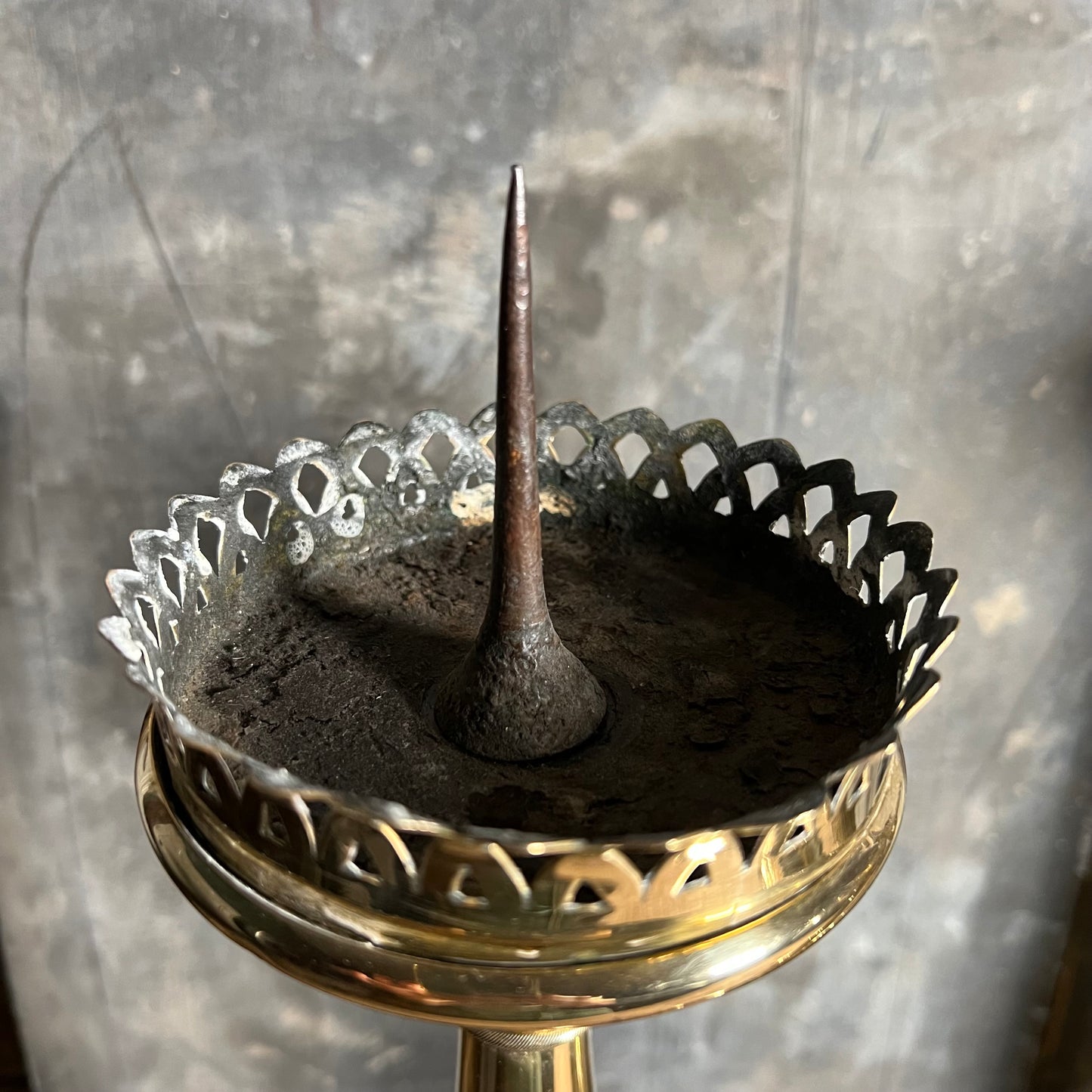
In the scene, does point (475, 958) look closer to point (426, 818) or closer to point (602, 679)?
point (426, 818)

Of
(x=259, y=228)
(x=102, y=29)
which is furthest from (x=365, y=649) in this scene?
(x=102, y=29)

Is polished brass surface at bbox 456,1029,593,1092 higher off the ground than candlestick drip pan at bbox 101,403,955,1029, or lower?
lower

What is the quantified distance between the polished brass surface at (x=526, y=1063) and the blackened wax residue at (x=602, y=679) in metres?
0.26

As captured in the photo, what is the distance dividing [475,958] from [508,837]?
0.39 ft

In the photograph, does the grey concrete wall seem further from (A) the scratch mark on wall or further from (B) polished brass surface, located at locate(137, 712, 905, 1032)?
(B) polished brass surface, located at locate(137, 712, 905, 1032)

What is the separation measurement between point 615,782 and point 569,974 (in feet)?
0.35

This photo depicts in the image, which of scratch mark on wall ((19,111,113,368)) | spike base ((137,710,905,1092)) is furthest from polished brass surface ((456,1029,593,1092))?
scratch mark on wall ((19,111,113,368))

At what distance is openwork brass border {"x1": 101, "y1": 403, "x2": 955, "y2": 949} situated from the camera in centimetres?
52

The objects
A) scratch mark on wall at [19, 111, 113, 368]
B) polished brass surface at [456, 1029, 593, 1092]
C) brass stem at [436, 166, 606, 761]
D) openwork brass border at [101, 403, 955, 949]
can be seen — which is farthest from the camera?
scratch mark on wall at [19, 111, 113, 368]

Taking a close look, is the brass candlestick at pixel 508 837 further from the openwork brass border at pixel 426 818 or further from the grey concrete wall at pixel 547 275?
the grey concrete wall at pixel 547 275

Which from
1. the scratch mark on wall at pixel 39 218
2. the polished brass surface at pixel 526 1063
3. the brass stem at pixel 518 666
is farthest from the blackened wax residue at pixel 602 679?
the scratch mark on wall at pixel 39 218

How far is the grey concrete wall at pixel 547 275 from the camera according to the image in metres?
0.95

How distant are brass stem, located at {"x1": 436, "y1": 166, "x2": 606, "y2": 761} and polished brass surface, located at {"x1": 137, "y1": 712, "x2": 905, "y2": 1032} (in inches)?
4.7

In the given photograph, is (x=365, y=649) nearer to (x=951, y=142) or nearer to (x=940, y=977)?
(x=951, y=142)
